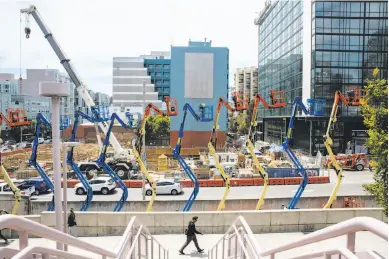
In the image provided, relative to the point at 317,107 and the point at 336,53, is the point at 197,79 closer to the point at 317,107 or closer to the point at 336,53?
the point at 336,53

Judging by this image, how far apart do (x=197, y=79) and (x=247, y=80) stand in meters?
62.3

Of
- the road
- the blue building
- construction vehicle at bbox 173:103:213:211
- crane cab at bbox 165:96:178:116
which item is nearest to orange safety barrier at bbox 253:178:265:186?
the road

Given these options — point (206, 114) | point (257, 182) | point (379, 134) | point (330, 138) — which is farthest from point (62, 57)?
point (379, 134)

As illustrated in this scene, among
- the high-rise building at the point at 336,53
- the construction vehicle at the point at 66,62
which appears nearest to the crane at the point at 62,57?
the construction vehicle at the point at 66,62

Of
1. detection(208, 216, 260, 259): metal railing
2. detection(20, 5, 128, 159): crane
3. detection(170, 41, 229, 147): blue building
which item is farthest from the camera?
detection(170, 41, 229, 147): blue building

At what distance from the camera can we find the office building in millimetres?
96688

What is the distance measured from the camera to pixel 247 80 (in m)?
102

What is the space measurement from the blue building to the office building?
47772mm

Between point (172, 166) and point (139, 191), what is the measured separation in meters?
8.48

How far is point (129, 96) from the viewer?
71.8 m

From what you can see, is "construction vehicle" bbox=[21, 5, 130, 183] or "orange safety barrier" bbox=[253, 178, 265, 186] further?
"construction vehicle" bbox=[21, 5, 130, 183]

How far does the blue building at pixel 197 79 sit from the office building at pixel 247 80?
47.8 m

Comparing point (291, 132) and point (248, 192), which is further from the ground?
point (291, 132)

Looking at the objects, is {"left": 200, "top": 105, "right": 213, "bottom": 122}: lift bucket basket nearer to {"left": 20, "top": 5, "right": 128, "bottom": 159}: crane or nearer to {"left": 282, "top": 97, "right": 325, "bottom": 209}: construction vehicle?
{"left": 282, "top": 97, "right": 325, "bottom": 209}: construction vehicle
